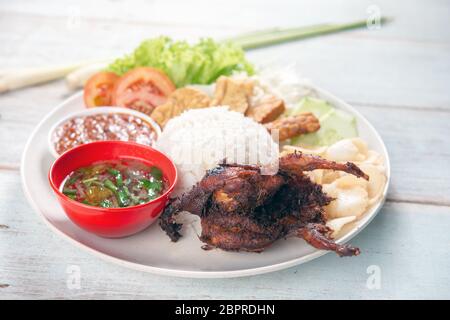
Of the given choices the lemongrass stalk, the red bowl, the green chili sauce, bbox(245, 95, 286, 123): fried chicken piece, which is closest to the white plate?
the red bowl

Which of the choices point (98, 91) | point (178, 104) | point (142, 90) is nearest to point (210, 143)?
point (178, 104)

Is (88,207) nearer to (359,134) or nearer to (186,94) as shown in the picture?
(186,94)

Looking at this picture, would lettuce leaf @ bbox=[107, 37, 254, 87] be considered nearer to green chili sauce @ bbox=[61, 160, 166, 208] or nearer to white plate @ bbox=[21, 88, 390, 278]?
green chili sauce @ bbox=[61, 160, 166, 208]

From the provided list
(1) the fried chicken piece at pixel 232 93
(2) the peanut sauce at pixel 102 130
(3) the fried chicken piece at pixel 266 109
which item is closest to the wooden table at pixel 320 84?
(2) the peanut sauce at pixel 102 130

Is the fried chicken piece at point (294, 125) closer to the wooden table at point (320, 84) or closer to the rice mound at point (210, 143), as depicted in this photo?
the rice mound at point (210, 143)

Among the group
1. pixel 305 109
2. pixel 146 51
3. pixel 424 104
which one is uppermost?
pixel 146 51
